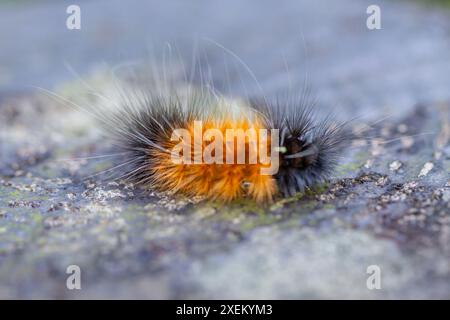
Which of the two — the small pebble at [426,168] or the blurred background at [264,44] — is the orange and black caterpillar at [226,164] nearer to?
the small pebble at [426,168]

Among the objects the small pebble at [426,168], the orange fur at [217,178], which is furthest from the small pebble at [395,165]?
the orange fur at [217,178]

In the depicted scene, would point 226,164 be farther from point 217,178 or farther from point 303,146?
point 303,146

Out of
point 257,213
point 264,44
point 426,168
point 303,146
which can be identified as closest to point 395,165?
point 426,168

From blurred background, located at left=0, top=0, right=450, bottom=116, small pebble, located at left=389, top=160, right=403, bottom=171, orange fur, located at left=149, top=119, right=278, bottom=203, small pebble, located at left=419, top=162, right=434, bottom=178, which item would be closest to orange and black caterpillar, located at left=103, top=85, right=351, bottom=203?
orange fur, located at left=149, top=119, right=278, bottom=203

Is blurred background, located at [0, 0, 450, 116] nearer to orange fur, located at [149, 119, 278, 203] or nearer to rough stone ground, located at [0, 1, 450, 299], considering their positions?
rough stone ground, located at [0, 1, 450, 299]

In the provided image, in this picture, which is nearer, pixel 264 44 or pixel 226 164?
pixel 226 164

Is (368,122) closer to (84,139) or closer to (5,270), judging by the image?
(84,139)
